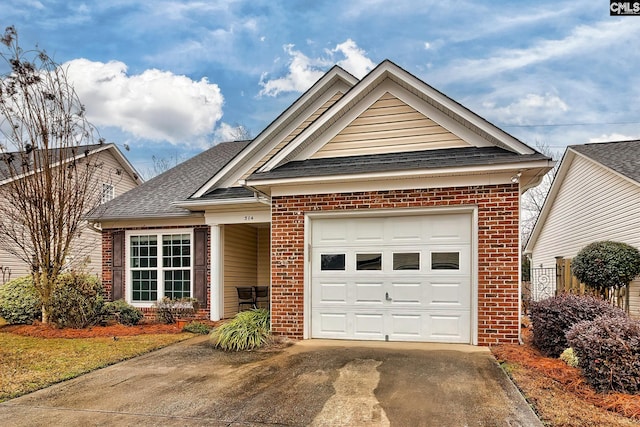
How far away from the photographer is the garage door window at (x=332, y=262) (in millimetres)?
8917

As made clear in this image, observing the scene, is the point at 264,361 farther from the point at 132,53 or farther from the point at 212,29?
the point at 132,53

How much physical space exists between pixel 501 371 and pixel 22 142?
12.4 metres

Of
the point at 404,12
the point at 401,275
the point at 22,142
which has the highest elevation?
the point at 404,12

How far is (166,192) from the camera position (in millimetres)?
14195

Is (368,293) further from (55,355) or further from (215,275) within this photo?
(55,355)

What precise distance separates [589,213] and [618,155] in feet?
7.68

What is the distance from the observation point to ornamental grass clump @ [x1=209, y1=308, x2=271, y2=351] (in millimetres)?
8211

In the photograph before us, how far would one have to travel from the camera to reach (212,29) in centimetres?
1345

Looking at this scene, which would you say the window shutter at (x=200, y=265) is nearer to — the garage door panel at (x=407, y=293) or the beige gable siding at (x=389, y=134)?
the beige gable siding at (x=389, y=134)

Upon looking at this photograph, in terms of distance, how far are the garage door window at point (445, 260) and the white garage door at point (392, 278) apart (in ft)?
0.06

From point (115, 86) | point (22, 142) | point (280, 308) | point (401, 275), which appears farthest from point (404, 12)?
point (115, 86)

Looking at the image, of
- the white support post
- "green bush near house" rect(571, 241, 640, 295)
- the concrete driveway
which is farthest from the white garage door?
"green bush near house" rect(571, 241, 640, 295)

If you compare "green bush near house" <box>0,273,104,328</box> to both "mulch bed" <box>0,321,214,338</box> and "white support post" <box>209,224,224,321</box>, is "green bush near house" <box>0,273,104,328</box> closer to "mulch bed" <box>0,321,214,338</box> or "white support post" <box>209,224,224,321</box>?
"mulch bed" <box>0,321,214,338</box>

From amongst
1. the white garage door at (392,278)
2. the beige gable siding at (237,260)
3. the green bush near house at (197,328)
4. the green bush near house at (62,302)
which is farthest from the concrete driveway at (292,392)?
the beige gable siding at (237,260)
